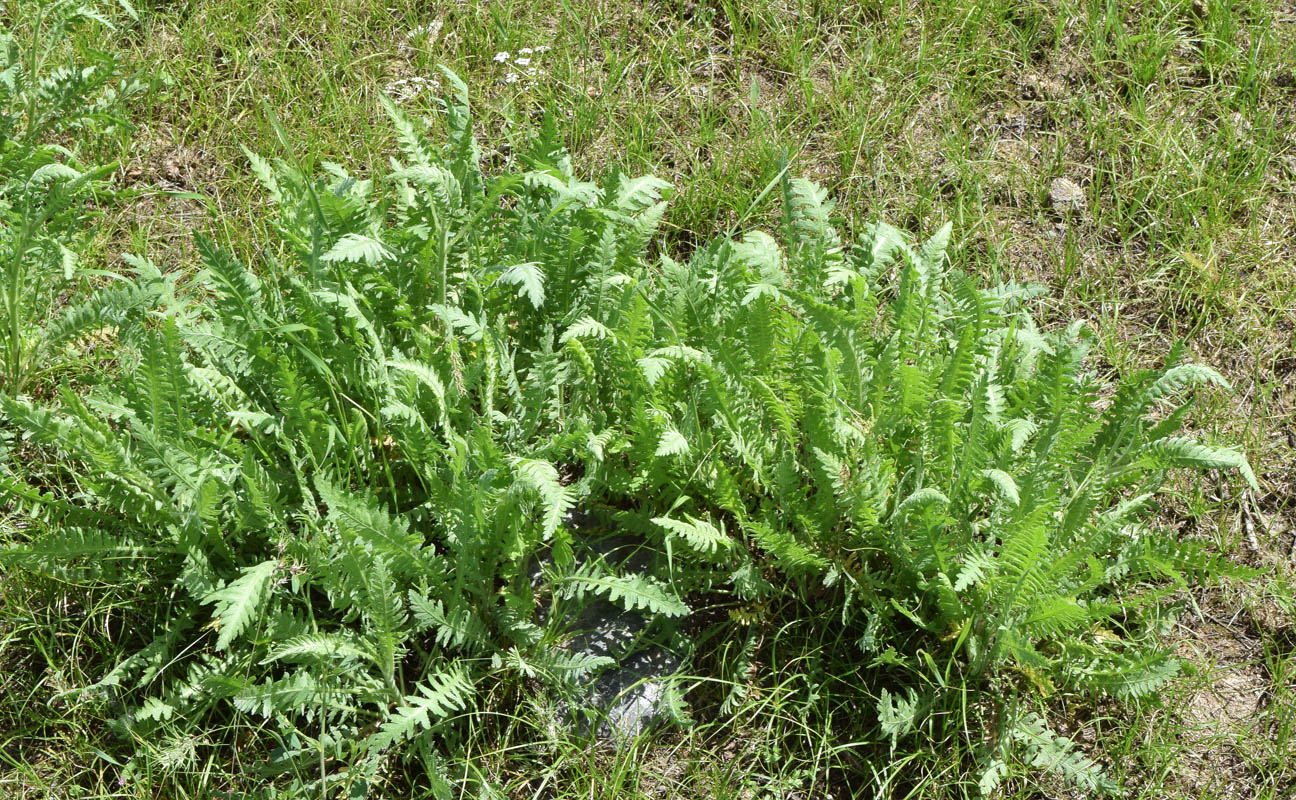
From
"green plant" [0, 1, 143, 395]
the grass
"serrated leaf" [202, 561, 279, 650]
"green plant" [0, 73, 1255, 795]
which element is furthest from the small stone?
"green plant" [0, 1, 143, 395]

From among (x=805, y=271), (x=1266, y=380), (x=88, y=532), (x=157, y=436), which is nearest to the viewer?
(x=157, y=436)

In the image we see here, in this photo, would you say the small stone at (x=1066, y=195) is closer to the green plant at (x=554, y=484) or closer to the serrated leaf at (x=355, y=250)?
the green plant at (x=554, y=484)

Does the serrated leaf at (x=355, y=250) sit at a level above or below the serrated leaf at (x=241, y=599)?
Result: above

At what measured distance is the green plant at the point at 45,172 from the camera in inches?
109

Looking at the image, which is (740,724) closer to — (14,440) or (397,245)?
(397,245)

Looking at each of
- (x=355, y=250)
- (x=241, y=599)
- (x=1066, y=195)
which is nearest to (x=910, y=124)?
(x=1066, y=195)

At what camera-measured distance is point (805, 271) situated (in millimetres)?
2652

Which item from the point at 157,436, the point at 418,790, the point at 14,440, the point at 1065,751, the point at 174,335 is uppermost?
the point at 174,335

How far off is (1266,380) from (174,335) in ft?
8.51

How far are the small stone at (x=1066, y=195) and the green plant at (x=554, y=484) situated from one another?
2.48 ft

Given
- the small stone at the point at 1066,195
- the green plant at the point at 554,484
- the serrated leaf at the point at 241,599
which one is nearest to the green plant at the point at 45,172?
the green plant at the point at 554,484

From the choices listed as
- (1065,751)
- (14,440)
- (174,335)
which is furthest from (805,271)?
(14,440)

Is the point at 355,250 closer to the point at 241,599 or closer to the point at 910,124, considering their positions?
the point at 241,599

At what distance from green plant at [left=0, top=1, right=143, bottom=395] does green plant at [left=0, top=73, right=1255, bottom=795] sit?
0.91 ft
